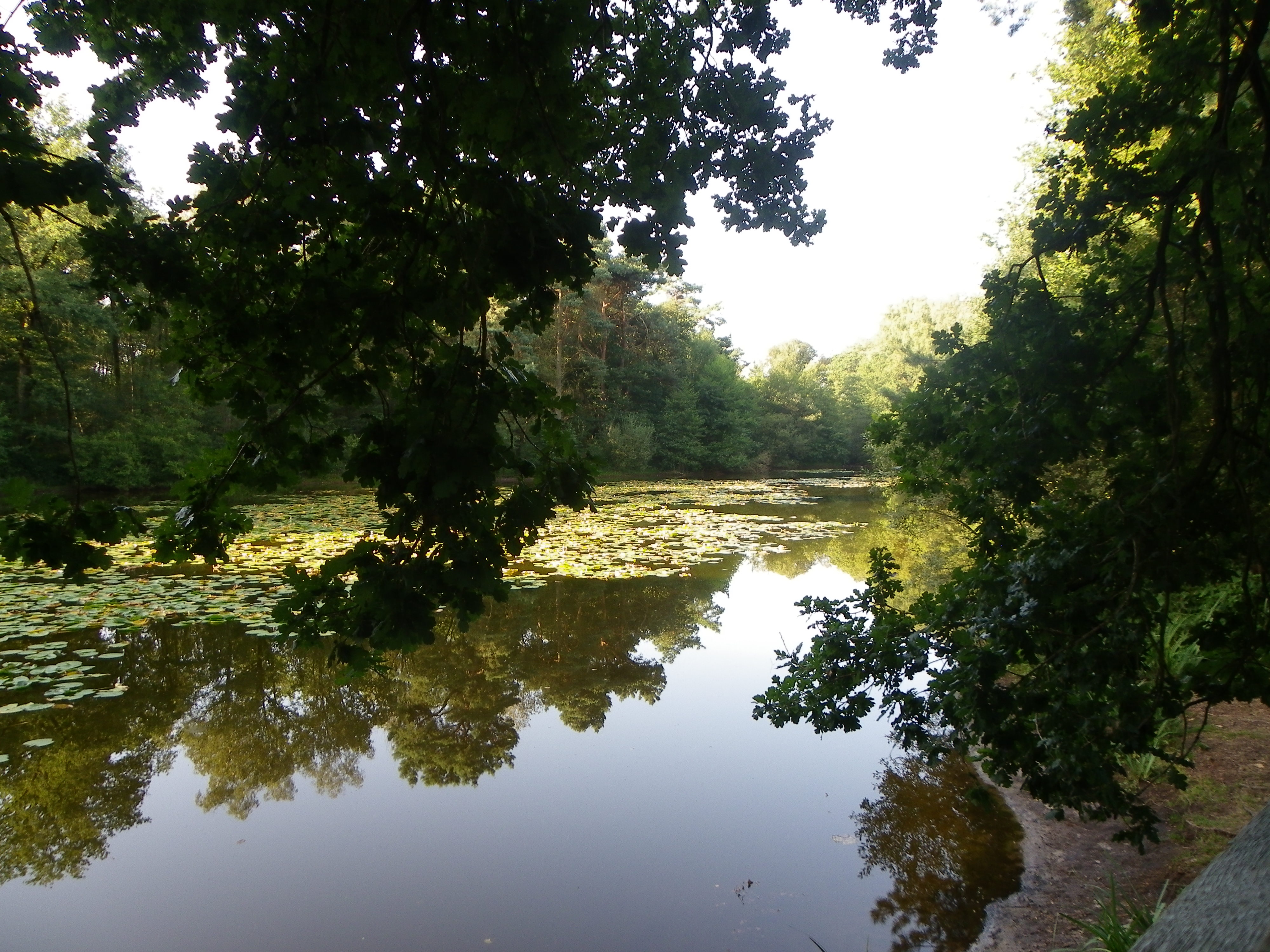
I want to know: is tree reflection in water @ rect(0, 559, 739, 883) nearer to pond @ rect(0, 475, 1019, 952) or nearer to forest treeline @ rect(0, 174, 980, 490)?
pond @ rect(0, 475, 1019, 952)

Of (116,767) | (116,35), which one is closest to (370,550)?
(116,35)

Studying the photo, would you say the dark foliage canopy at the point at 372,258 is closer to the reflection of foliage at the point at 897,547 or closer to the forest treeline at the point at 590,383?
the forest treeline at the point at 590,383

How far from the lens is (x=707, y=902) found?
409cm

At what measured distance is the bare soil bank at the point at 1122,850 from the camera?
3787mm

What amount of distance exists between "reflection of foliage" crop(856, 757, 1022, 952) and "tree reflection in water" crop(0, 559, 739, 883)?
8.09 feet

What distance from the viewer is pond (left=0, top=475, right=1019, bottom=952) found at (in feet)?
12.8

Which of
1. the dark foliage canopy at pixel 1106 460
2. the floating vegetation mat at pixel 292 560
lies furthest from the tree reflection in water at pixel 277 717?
the dark foliage canopy at pixel 1106 460

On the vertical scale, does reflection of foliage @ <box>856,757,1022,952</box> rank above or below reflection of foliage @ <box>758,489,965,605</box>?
below

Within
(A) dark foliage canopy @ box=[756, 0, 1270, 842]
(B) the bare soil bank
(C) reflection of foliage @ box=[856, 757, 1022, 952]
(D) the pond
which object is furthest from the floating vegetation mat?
(B) the bare soil bank

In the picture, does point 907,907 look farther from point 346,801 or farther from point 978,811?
point 346,801

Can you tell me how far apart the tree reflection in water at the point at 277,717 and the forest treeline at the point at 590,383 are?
7.14 ft

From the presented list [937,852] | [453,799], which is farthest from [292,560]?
[937,852]

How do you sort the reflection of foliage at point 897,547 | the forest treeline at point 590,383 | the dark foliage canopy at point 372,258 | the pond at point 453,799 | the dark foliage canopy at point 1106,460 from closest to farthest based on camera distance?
the dark foliage canopy at point 372,258
the dark foliage canopy at point 1106,460
the pond at point 453,799
the reflection of foliage at point 897,547
the forest treeline at point 590,383

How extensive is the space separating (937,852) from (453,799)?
318cm
